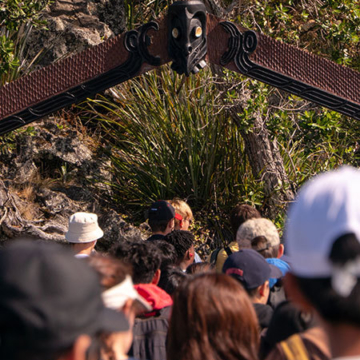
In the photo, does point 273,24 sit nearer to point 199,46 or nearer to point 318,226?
point 199,46

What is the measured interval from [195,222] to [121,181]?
1172 millimetres

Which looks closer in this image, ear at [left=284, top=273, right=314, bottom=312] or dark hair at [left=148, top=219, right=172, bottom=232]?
ear at [left=284, top=273, right=314, bottom=312]

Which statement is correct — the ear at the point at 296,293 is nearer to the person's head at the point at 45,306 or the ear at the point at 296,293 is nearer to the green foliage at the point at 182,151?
the person's head at the point at 45,306

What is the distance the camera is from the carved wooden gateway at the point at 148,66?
3.98 metres

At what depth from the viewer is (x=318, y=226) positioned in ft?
3.76

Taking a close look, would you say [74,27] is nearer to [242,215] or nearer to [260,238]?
[242,215]

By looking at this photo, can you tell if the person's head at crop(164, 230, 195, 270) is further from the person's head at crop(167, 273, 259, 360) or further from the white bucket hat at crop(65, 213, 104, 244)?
the person's head at crop(167, 273, 259, 360)

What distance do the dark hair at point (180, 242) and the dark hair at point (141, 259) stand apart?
114 centimetres

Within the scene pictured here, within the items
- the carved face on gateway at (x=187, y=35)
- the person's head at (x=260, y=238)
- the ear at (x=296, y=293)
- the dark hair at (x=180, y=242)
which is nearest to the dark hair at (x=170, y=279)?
the person's head at (x=260, y=238)

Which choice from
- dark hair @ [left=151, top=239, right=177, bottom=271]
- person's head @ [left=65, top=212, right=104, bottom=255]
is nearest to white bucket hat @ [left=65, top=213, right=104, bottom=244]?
person's head @ [left=65, top=212, right=104, bottom=255]

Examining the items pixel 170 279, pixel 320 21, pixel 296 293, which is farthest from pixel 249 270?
pixel 320 21

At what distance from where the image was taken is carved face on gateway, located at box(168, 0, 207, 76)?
12.6 feet

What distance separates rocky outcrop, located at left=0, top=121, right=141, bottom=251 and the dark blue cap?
387 cm

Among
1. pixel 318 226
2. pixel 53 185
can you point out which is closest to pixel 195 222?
pixel 53 185
